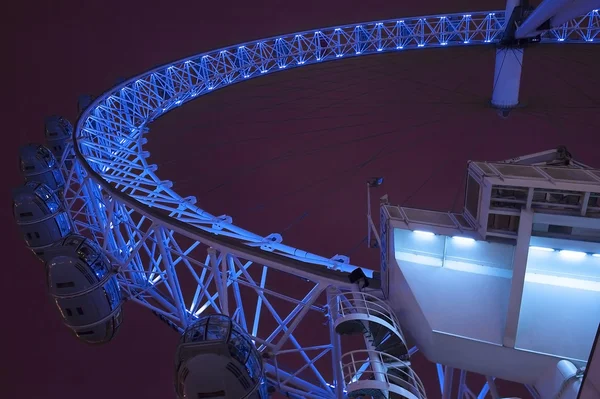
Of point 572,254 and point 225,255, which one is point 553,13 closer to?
point 572,254

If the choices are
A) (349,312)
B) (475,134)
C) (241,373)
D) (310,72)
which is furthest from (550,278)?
(310,72)

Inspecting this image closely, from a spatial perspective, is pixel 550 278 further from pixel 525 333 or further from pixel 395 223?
pixel 395 223

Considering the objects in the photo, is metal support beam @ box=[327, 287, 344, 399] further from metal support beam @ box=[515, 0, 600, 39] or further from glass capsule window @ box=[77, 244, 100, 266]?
metal support beam @ box=[515, 0, 600, 39]

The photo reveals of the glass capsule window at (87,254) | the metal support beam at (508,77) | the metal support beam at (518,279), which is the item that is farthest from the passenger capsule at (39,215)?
the metal support beam at (508,77)

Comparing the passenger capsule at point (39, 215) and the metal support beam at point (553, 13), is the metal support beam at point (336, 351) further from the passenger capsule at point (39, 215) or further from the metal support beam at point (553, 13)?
the metal support beam at point (553, 13)

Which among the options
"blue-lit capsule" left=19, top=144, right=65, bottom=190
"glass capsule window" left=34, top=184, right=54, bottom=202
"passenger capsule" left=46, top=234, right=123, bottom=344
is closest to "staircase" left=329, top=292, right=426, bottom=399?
"passenger capsule" left=46, top=234, right=123, bottom=344

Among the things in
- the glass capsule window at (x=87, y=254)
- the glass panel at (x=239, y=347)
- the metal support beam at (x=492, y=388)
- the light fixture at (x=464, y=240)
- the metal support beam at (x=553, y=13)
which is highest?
the metal support beam at (x=553, y=13)

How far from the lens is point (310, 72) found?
26.8 metres

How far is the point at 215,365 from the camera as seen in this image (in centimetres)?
816

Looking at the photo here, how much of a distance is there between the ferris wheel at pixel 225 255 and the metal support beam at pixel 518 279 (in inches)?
74.8

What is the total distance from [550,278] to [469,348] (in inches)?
96.7

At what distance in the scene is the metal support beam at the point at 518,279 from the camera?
8.34 meters

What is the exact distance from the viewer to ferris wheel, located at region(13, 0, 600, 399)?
8.69m

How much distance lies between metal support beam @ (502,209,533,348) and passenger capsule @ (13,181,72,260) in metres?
13.7
